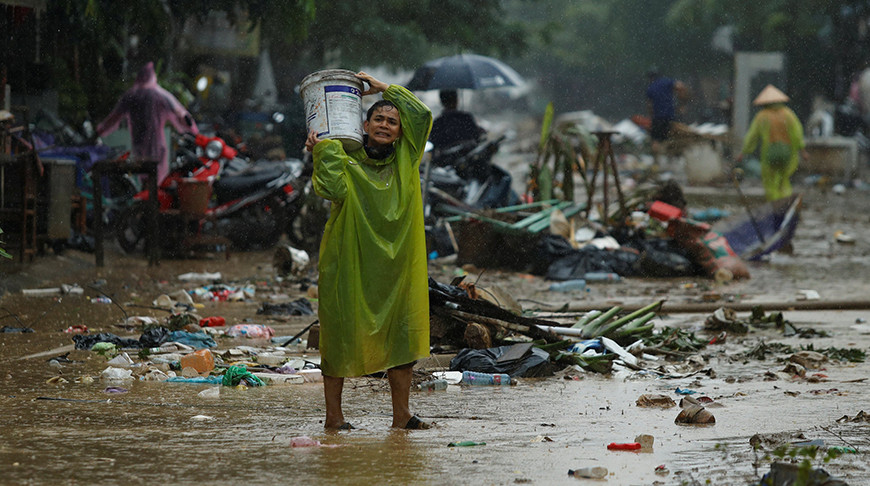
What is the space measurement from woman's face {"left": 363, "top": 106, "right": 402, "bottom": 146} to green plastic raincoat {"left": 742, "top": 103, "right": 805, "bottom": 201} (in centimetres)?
1261

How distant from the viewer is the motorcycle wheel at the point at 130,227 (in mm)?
13086

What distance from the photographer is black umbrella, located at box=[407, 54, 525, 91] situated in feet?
51.8

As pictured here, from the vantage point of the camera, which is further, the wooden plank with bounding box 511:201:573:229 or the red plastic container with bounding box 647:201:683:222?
the red plastic container with bounding box 647:201:683:222

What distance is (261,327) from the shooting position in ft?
25.3

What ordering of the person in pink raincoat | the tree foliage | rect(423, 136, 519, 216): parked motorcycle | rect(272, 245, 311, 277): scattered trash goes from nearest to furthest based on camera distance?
rect(272, 245, 311, 277): scattered trash
the tree foliage
the person in pink raincoat
rect(423, 136, 519, 216): parked motorcycle

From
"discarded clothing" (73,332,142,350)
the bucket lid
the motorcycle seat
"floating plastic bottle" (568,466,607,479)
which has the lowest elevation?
"discarded clothing" (73,332,142,350)

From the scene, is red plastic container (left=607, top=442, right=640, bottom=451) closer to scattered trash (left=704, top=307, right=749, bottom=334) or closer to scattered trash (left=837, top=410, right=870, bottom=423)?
scattered trash (left=837, top=410, right=870, bottom=423)

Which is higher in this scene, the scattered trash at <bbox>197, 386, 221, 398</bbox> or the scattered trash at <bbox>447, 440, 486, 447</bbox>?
the scattered trash at <bbox>447, 440, 486, 447</bbox>

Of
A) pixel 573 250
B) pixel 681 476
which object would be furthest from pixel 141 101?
pixel 681 476

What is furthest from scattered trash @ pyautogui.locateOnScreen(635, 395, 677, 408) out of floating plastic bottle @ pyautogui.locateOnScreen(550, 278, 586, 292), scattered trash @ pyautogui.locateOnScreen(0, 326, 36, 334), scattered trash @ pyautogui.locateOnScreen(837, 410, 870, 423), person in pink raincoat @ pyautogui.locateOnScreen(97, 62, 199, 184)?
person in pink raincoat @ pyautogui.locateOnScreen(97, 62, 199, 184)

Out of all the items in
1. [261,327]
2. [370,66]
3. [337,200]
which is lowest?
[261,327]

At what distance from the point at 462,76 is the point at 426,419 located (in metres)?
11.5

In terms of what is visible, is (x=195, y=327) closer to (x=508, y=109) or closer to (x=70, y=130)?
(x=70, y=130)

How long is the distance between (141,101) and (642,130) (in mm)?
21102
